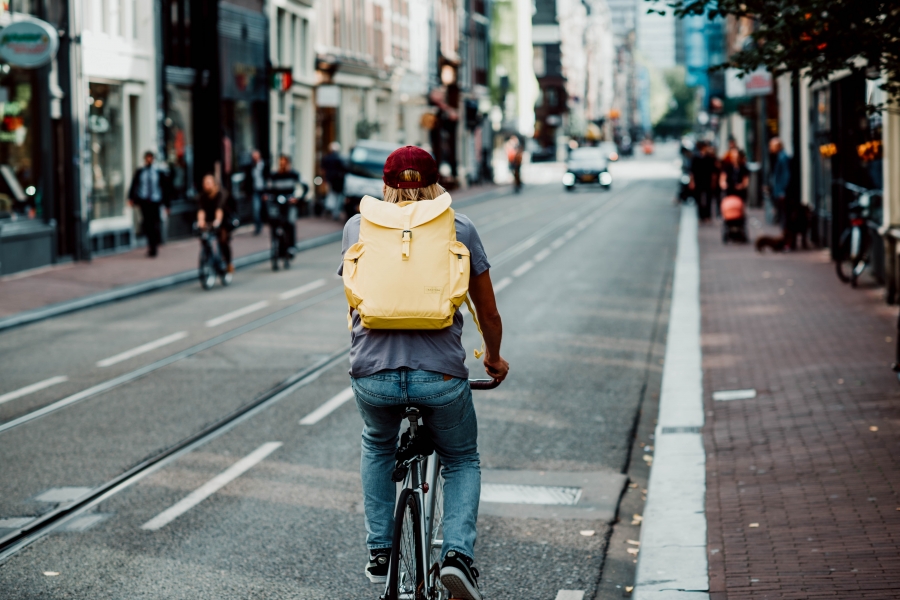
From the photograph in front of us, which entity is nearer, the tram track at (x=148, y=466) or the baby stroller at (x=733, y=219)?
the tram track at (x=148, y=466)

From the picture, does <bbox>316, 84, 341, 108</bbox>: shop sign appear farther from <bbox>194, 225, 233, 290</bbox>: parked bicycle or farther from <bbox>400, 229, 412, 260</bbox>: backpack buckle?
<bbox>400, 229, 412, 260</bbox>: backpack buckle

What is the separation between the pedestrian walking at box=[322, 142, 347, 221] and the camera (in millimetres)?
33031

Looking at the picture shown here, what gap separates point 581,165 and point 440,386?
50584mm

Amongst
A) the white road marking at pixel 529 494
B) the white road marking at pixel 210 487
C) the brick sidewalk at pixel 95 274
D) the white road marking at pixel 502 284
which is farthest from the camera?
the white road marking at pixel 502 284

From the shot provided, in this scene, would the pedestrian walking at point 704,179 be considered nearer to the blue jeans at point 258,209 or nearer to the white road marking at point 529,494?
the blue jeans at point 258,209

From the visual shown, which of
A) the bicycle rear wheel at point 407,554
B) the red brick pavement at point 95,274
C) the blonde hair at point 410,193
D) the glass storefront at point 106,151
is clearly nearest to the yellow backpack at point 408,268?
the blonde hair at point 410,193

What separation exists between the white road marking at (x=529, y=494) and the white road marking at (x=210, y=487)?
1445 mm

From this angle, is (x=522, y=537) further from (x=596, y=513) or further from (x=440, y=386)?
(x=440, y=386)

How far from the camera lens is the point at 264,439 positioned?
8312 millimetres

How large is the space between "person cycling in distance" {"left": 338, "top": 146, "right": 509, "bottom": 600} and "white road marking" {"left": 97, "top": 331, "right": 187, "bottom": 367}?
7.65 m

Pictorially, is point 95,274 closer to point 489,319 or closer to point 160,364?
point 160,364

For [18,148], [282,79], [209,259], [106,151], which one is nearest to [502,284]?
[209,259]

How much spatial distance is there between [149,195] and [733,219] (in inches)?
430

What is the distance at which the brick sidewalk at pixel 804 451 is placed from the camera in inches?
205
